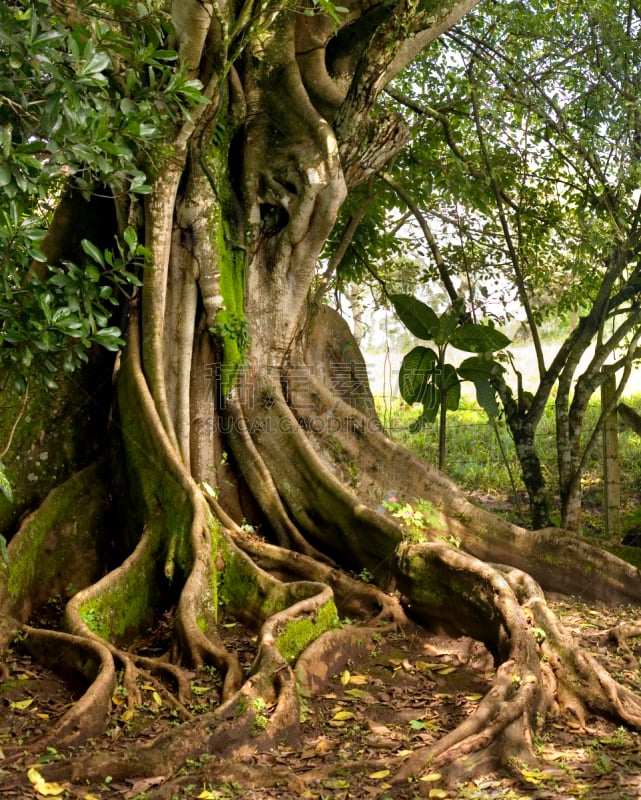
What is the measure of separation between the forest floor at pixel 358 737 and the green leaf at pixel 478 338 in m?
3.57

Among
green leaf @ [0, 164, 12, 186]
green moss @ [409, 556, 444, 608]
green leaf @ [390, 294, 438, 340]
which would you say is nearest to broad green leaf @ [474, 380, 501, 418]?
green leaf @ [390, 294, 438, 340]

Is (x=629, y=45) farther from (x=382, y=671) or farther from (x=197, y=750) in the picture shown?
(x=197, y=750)

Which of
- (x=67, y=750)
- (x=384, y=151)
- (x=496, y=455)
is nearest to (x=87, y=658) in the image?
(x=67, y=750)

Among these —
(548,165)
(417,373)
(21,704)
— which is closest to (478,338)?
(417,373)

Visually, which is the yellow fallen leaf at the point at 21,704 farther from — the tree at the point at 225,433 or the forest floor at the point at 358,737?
the tree at the point at 225,433

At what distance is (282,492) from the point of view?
7375 millimetres

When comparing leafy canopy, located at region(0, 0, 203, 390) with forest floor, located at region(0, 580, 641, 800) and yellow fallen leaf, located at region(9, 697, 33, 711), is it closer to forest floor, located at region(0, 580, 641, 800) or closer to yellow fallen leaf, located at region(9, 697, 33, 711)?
yellow fallen leaf, located at region(9, 697, 33, 711)

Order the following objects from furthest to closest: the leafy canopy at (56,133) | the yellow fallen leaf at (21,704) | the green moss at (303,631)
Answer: the green moss at (303,631) → the yellow fallen leaf at (21,704) → the leafy canopy at (56,133)

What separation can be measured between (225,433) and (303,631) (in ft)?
7.26

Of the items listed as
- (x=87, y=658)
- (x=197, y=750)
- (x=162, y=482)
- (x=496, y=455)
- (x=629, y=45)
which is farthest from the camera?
(x=496, y=455)

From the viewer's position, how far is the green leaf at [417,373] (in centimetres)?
970

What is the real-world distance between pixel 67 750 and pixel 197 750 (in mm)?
668

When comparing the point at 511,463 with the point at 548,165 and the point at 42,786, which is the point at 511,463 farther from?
the point at 42,786

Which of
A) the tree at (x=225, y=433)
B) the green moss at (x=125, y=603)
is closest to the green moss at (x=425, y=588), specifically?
the tree at (x=225, y=433)
